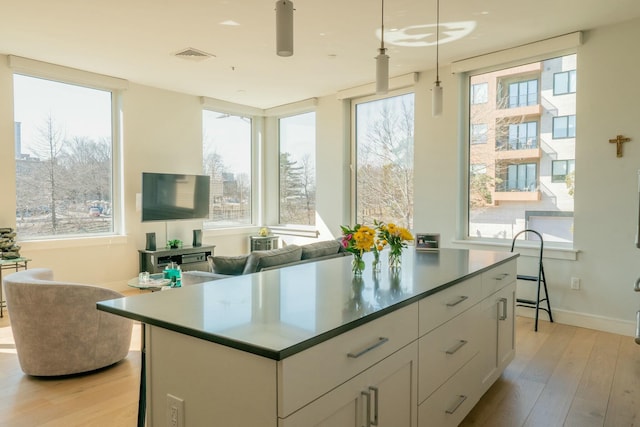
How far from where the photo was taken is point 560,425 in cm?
233

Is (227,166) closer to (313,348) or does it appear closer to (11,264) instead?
(11,264)

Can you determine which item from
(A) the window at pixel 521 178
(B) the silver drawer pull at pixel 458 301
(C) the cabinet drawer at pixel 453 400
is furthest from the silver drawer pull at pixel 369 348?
(A) the window at pixel 521 178

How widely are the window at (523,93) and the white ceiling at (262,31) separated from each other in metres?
0.46

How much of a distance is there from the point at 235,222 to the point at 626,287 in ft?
18.5

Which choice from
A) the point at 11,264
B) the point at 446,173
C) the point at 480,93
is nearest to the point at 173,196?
the point at 11,264

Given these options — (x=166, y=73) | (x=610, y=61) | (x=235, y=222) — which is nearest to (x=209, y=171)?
(x=235, y=222)

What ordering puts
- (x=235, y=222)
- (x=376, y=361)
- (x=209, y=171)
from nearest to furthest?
(x=376, y=361) < (x=209, y=171) < (x=235, y=222)

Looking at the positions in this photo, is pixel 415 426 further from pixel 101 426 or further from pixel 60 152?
pixel 60 152

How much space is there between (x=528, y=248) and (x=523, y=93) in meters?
1.69

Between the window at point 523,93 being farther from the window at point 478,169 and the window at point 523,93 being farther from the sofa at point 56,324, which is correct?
the sofa at point 56,324

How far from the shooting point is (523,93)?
456 cm

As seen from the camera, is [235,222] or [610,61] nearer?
[610,61]

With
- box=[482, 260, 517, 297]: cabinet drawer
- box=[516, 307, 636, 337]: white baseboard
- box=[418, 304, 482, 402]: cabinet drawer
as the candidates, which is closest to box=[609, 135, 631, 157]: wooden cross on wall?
box=[516, 307, 636, 337]: white baseboard

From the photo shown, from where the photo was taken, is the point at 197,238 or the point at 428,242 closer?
the point at 428,242
